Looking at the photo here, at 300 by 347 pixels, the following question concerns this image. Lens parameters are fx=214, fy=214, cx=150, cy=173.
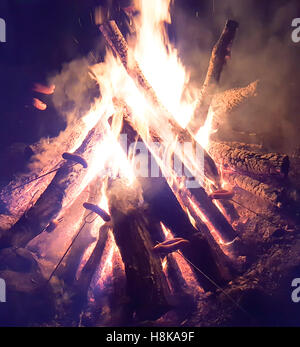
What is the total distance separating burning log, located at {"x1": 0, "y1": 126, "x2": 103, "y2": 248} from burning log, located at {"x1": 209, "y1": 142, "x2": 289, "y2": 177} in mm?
2533

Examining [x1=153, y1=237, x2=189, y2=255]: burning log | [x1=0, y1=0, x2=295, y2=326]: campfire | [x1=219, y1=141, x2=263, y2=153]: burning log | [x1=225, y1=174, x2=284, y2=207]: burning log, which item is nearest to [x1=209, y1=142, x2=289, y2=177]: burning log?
[x1=0, y1=0, x2=295, y2=326]: campfire

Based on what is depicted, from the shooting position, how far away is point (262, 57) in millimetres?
4609

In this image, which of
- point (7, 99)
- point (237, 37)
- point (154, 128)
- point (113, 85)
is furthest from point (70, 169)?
point (237, 37)

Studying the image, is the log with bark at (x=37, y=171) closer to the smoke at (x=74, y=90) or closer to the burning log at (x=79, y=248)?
the smoke at (x=74, y=90)

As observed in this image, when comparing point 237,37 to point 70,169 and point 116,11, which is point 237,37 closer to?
point 116,11

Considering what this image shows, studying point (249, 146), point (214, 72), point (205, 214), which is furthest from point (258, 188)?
point (214, 72)

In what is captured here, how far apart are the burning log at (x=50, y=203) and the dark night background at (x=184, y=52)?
83.7 inches

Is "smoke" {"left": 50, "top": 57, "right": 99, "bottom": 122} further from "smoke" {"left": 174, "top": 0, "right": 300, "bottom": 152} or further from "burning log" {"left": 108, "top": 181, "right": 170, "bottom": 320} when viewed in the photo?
"burning log" {"left": 108, "top": 181, "right": 170, "bottom": 320}

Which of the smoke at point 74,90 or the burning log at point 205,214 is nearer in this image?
the burning log at point 205,214

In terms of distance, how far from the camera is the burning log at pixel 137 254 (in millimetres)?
2098

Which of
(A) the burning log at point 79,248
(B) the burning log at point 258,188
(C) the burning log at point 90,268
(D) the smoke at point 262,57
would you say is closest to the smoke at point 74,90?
(A) the burning log at point 79,248

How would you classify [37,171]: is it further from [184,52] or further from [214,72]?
[184,52]

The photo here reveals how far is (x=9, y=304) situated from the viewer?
2.89 metres

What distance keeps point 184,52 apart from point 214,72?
223 cm
